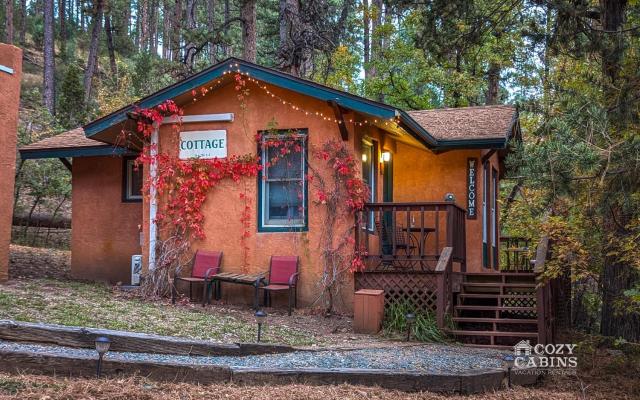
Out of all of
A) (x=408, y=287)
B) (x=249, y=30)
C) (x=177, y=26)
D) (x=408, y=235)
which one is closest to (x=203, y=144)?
(x=408, y=235)

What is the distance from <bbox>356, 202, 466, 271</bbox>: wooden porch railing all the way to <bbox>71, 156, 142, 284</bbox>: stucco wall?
5.01 meters

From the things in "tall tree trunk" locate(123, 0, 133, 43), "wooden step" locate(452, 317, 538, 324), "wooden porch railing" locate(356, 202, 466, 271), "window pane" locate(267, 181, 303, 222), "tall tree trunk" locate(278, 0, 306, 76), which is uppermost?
"tall tree trunk" locate(123, 0, 133, 43)

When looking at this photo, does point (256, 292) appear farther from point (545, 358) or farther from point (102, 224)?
point (102, 224)

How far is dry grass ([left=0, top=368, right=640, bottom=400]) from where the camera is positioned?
585 cm

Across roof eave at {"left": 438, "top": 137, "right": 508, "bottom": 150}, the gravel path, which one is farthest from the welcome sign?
the gravel path

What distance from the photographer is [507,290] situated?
1120 cm

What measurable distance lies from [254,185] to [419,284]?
10.5 ft

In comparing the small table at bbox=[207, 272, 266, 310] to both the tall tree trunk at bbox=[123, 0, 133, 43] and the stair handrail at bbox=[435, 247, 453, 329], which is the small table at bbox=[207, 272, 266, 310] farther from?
the tall tree trunk at bbox=[123, 0, 133, 43]

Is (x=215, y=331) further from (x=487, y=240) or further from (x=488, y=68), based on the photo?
(x=488, y=68)

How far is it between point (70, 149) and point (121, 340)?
7912 millimetres

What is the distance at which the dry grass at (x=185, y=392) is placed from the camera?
5848mm

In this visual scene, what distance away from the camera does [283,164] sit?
11805 mm

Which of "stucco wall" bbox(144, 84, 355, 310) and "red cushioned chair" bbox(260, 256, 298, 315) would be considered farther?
"stucco wall" bbox(144, 84, 355, 310)

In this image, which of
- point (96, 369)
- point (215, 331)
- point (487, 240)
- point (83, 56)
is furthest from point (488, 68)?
point (83, 56)
